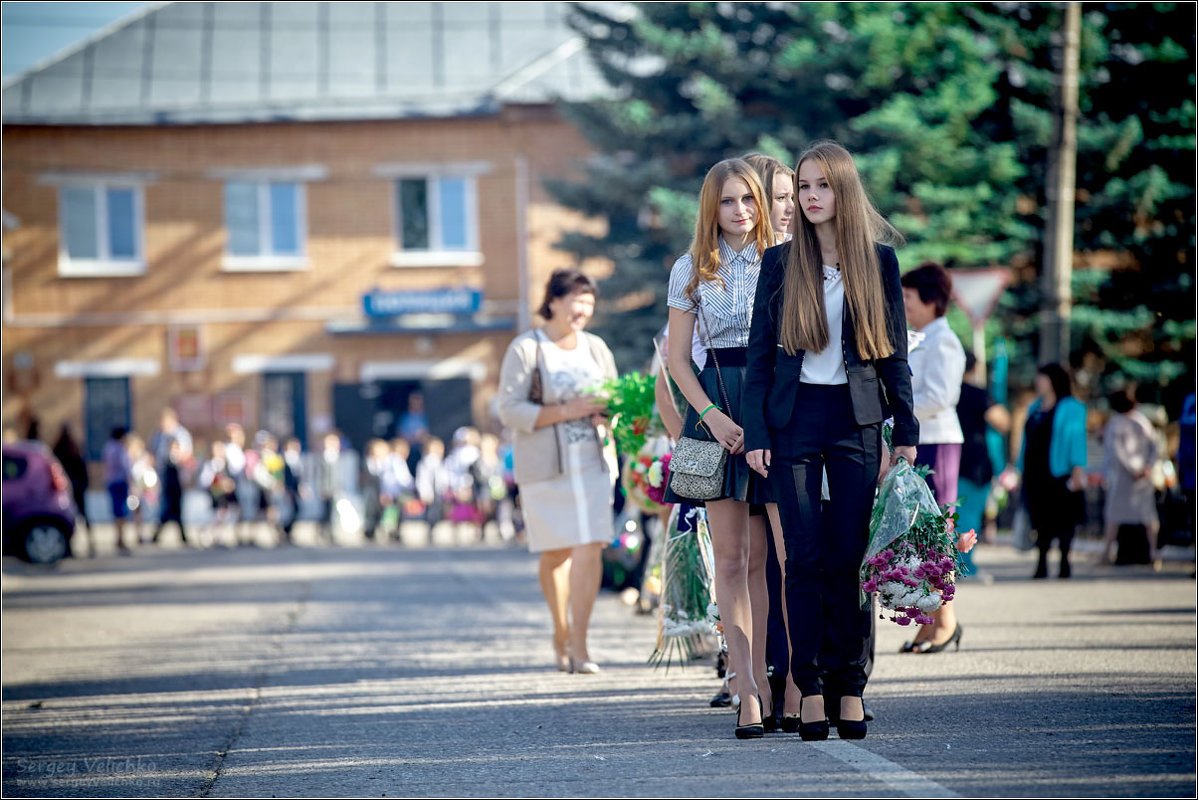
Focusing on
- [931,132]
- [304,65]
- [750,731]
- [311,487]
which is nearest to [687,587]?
[750,731]

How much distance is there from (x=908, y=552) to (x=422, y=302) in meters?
28.8

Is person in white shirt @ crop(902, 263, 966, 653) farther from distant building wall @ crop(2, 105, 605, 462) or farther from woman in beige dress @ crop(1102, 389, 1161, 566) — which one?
distant building wall @ crop(2, 105, 605, 462)

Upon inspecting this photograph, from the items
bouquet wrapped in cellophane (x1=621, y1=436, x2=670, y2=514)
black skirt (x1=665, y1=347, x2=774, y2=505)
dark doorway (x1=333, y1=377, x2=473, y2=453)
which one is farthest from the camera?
dark doorway (x1=333, y1=377, x2=473, y2=453)

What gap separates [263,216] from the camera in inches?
1342

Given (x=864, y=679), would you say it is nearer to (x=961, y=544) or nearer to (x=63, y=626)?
(x=961, y=544)

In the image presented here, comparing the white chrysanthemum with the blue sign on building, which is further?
the blue sign on building

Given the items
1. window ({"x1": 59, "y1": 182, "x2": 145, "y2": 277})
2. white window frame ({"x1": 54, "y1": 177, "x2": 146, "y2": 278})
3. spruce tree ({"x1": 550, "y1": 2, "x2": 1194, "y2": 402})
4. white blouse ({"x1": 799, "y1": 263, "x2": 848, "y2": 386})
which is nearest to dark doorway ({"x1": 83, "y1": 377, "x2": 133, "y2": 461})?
white window frame ({"x1": 54, "y1": 177, "x2": 146, "y2": 278})

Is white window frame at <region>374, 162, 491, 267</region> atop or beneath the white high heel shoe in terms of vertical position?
atop

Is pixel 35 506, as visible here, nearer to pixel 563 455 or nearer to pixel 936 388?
pixel 563 455

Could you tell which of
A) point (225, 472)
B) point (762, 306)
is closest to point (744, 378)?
point (762, 306)

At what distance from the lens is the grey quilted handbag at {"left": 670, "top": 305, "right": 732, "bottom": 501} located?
5.93 metres

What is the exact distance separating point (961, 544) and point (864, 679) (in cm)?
81

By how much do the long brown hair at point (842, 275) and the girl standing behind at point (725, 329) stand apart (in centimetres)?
38

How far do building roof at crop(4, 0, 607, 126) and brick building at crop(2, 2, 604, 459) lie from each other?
15 cm
